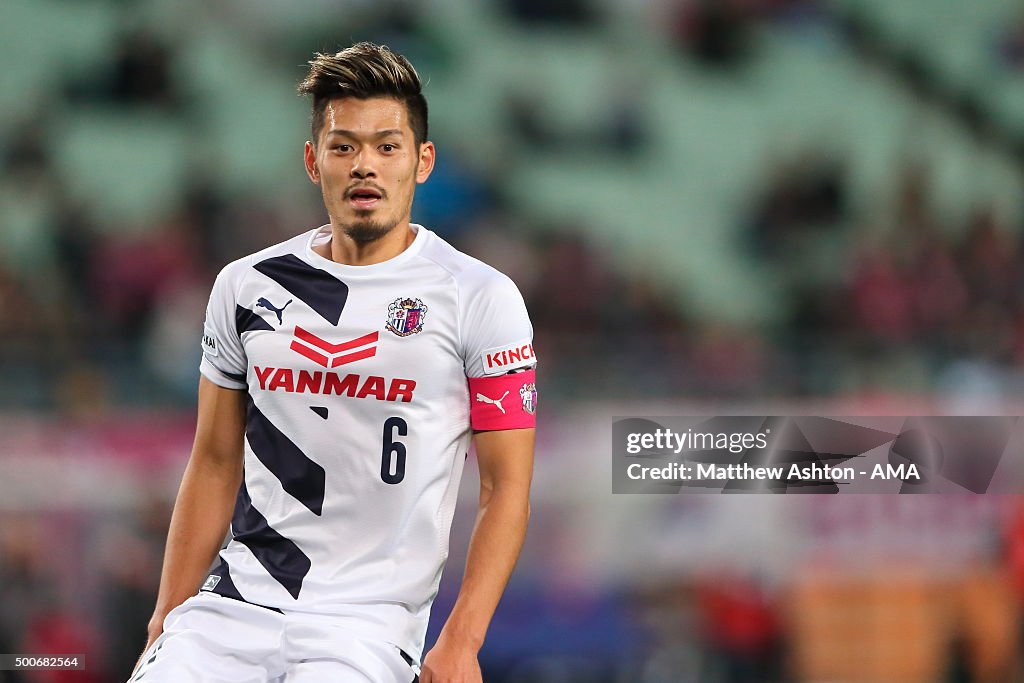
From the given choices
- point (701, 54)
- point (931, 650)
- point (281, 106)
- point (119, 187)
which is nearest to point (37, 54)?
point (119, 187)

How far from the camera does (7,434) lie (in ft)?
22.0

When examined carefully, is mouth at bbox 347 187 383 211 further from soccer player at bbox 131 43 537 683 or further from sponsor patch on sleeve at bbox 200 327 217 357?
sponsor patch on sleeve at bbox 200 327 217 357

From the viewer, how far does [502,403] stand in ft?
9.00

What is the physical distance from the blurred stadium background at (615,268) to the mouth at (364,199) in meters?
3.99

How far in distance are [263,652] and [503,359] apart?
0.80m

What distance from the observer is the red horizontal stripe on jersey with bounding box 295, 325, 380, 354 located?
282cm

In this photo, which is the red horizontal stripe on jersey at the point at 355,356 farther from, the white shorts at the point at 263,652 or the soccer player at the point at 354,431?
the white shorts at the point at 263,652

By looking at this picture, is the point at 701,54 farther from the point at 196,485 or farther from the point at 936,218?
the point at 196,485

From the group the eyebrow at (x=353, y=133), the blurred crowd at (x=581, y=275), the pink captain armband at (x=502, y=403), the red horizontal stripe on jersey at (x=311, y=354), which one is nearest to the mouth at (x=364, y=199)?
the eyebrow at (x=353, y=133)

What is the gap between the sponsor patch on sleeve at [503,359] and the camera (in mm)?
2773

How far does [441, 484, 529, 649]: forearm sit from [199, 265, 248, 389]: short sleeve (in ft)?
2.21

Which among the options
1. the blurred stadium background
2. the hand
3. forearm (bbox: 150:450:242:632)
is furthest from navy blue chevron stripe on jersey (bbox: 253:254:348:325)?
the blurred stadium background

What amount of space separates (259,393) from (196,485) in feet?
0.96

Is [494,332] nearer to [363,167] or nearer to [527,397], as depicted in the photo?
[527,397]
